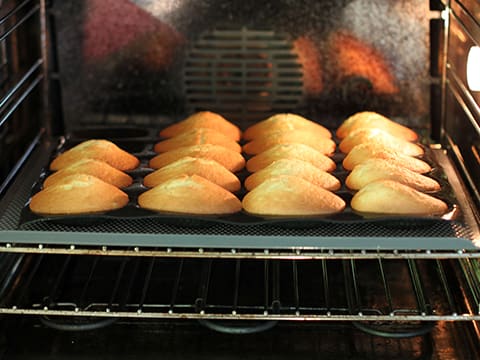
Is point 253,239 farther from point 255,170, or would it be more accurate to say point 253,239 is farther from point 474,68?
point 474,68

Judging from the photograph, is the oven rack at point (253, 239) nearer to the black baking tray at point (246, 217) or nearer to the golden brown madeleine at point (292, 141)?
the black baking tray at point (246, 217)

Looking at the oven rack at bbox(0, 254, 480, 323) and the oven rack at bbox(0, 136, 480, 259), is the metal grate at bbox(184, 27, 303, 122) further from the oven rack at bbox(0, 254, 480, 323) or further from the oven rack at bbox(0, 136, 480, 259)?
the oven rack at bbox(0, 136, 480, 259)

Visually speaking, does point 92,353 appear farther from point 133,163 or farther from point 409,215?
point 409,215

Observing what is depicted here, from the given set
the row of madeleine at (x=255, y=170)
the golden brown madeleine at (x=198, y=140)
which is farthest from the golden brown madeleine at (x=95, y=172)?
the golden brown madeleine at (x=198, y=140)

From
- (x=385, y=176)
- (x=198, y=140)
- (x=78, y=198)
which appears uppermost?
(x=198, y=140)

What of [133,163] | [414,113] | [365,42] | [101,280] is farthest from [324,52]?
[101,280]

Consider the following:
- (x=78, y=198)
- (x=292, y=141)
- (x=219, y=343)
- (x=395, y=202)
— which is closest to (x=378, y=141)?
(x=292, y=141)
